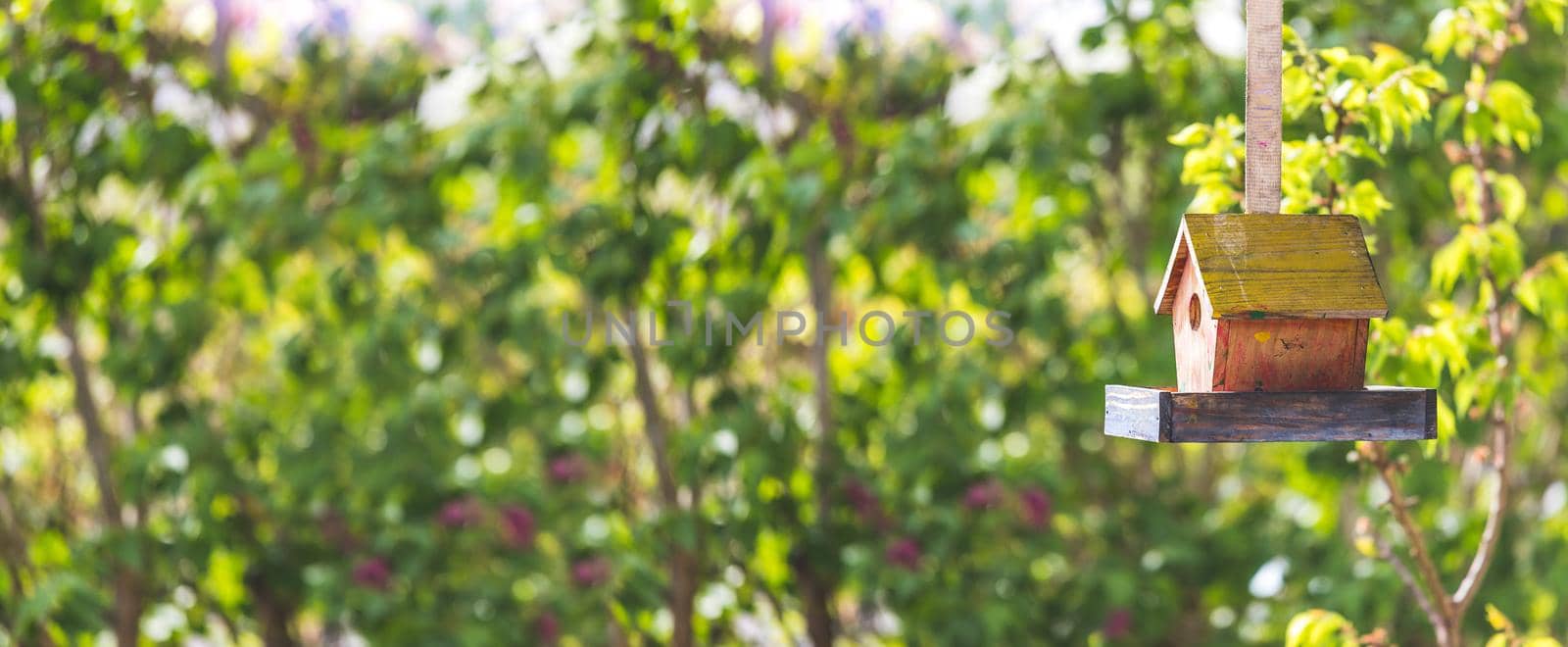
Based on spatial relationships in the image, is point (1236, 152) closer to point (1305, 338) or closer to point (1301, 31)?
point (1305, 338)

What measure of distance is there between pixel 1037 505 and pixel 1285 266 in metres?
1.43

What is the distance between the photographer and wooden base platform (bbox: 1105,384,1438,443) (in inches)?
54.4

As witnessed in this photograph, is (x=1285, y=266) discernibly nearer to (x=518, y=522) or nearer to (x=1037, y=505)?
(x=1037, y=505)

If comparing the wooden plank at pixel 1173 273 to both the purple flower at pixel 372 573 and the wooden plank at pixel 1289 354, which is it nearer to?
the wooden plank at pixel 1289 354

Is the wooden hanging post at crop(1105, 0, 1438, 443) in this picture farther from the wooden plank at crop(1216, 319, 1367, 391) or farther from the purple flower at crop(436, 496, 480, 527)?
the purple flower at crop(436, 496, 480, 527)

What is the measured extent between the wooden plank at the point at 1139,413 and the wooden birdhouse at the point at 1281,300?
0.24 feet

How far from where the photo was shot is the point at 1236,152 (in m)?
1.78

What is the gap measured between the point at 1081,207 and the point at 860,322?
552mm

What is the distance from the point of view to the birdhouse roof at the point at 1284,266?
1397 millimetres

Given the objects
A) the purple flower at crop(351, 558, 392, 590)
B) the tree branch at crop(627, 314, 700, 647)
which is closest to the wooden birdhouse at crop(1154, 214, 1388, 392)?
the tree branch at crop(627, 314, 700, 647)

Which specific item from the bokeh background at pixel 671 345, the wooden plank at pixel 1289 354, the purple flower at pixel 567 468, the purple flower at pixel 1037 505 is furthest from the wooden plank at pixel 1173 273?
the purple flower at pixel 567 468

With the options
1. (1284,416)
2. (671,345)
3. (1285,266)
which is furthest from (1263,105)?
(671,345)

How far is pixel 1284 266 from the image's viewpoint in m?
1.42

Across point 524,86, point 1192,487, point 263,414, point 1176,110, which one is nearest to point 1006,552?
point 1192,487
